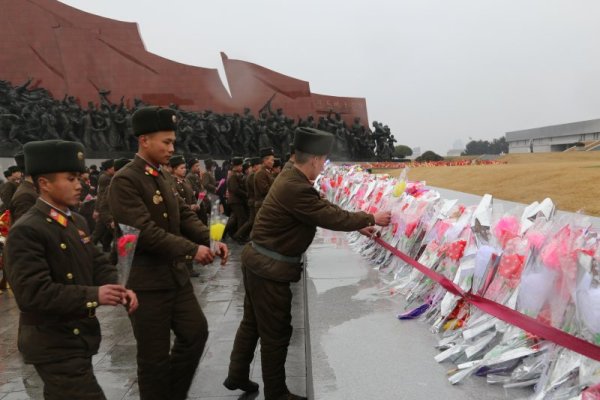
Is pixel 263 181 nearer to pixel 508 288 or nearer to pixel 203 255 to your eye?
pixel 203 255

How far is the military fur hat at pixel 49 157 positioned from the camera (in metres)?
1.93

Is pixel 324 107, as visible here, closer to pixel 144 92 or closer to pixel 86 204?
pixel 144 92

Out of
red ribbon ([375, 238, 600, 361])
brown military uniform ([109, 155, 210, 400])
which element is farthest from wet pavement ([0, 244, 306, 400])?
red ribbon ([375, 238, 600, 361])

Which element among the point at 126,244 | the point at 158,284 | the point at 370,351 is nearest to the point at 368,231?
the point at 370,351

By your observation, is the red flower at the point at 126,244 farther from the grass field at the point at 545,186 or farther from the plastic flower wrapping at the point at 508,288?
the grass field at the point at 545,186

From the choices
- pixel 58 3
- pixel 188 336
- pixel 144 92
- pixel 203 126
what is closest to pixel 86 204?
pixel 188 336

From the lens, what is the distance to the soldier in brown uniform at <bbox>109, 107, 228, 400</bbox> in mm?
2455

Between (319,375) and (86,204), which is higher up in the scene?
(86,204)

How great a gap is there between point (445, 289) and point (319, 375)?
0.77 m

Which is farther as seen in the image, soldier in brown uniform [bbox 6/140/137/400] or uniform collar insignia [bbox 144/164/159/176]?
uniform collar insignia [bbox 144/164/159/176]

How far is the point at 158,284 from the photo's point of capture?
2.50m

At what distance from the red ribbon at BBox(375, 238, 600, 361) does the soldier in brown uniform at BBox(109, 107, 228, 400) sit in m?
1.00

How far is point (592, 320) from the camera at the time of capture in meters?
1.51

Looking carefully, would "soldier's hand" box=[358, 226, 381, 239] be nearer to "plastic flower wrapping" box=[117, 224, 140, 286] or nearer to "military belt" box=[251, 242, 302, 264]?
"military belt" box=[251, 242, 302, 264]
